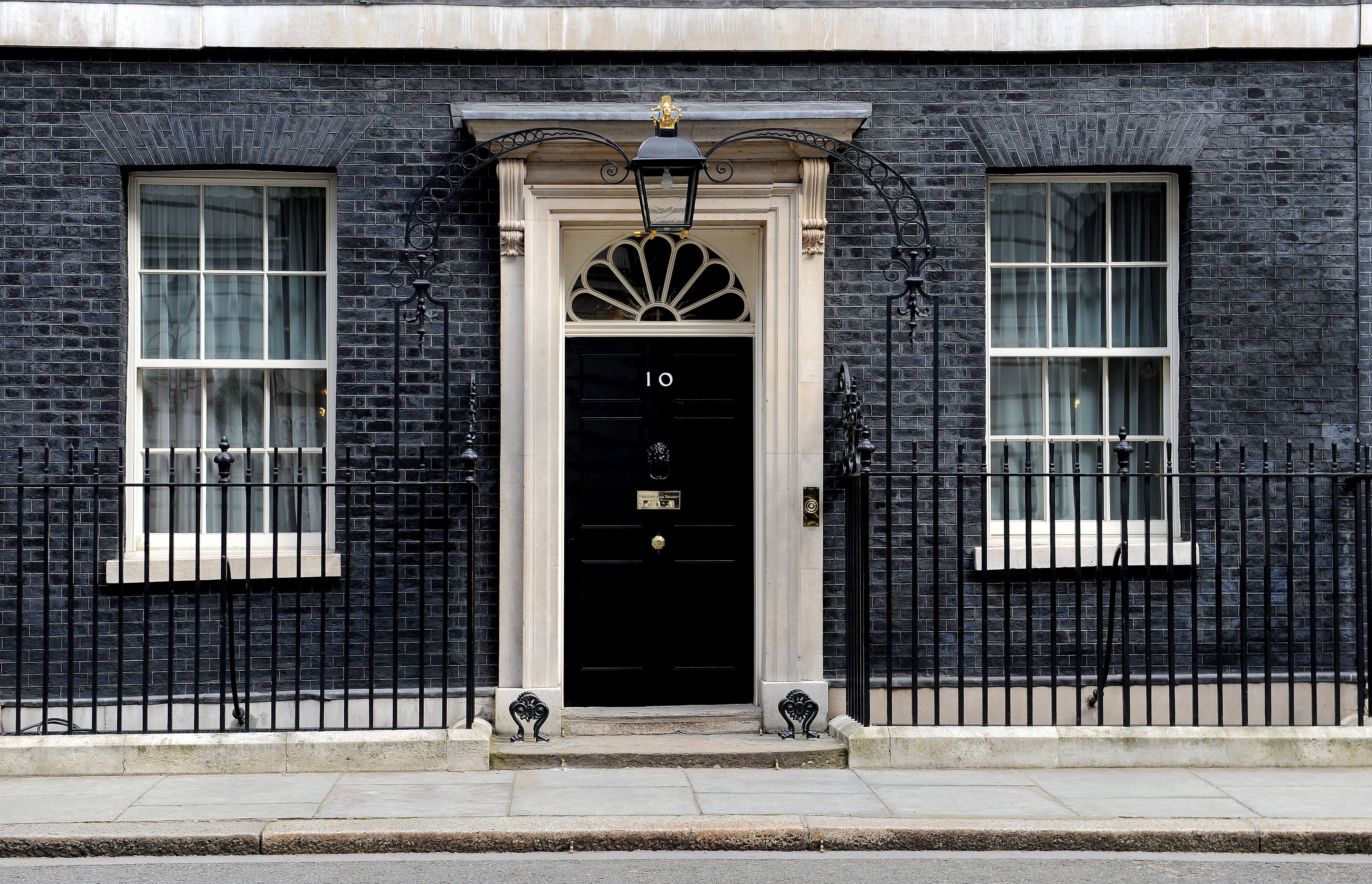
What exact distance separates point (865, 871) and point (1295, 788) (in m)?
2.63

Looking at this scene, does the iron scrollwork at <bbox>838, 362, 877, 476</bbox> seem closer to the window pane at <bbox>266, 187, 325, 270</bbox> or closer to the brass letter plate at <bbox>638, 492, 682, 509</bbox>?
the brass letter plate at <bbox>638, 492, 682, 509</bbox>

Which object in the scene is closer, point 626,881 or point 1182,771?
point 626,881

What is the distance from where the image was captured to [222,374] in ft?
27.0

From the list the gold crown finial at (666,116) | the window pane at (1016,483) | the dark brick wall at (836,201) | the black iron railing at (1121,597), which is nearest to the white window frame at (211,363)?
Answer: the dark brick wall at (836,201)

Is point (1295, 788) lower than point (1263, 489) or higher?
lower

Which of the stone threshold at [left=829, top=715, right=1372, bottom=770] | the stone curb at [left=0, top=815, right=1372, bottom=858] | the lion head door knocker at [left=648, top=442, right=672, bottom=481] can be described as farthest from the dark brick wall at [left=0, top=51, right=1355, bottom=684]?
the stone curb at [left=0, top=815, right=1372, bottom=858]

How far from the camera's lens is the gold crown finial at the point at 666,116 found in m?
7.29

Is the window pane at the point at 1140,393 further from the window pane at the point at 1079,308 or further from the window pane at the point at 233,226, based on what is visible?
the window pane at the point at 233,226

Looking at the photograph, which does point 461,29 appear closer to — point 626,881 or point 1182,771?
point 626,881

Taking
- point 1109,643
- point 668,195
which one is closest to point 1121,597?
point 1109,643

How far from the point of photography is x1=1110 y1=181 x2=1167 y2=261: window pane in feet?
27.6

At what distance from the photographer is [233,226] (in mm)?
8211

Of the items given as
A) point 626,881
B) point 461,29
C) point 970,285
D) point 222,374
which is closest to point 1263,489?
point 970,285

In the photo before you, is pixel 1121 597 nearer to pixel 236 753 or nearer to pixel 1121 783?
pixel 1121 783
